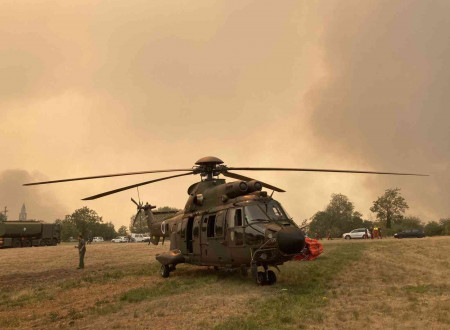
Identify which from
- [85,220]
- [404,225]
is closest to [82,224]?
[85,220]

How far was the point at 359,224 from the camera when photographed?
300 feet

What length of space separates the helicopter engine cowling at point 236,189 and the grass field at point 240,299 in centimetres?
326

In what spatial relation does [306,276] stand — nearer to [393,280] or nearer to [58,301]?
[393,280]

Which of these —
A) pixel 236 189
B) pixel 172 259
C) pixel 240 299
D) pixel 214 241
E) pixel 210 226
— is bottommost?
pixel 240 299

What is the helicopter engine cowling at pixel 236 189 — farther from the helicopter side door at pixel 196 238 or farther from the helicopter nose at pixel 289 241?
the helicopter nose at pixel 289 241

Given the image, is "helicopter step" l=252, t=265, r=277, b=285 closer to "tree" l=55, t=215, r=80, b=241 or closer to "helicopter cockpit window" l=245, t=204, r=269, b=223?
"helicopter cockpit window" l=245, t=204, r=269, b=223

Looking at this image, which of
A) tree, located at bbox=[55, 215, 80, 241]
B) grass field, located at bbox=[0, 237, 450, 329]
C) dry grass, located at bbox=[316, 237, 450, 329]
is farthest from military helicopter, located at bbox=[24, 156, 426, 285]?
tree, located at bbox=[55, 215, 80, 241]

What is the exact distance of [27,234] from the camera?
161 feet

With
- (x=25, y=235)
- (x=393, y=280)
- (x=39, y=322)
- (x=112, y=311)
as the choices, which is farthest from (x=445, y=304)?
(x=25, y=235)

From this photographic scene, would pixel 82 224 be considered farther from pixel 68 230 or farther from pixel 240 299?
pixel 240 299

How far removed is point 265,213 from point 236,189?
1730mm

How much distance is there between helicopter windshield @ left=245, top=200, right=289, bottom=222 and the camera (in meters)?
12.4

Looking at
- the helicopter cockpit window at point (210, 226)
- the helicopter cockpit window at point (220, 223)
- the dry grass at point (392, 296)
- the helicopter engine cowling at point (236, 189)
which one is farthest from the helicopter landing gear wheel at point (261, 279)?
the helicopter engine cowling at point (236, 189)

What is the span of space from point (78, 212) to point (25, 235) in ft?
240
